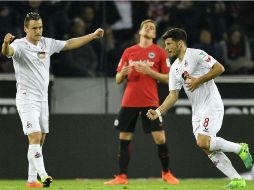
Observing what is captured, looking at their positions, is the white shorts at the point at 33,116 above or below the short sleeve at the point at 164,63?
below

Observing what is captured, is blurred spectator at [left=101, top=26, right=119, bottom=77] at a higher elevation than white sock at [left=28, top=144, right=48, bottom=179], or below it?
higher

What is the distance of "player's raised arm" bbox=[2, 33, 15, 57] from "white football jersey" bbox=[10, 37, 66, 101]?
8.8 inches

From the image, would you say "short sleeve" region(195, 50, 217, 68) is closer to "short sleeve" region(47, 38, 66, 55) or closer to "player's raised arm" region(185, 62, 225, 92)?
"player's raised arm" region(185, 62, 225, 92)

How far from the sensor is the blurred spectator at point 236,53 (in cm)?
1516

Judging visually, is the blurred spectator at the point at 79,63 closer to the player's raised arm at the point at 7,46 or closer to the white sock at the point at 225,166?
the player's raised arm at the point at 7,46

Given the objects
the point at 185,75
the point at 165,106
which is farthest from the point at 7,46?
the point at 185,75

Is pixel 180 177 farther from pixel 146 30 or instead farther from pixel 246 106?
pixel 146 30

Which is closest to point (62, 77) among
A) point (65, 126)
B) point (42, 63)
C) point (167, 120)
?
point (65, 126)

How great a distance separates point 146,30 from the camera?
41.5 ft

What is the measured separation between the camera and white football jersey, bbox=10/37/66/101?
36.2ft

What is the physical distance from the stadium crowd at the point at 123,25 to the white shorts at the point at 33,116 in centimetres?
340

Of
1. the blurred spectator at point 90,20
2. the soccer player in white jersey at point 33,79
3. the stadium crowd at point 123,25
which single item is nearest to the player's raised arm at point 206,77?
the soccer player in white jersey at point 33,79

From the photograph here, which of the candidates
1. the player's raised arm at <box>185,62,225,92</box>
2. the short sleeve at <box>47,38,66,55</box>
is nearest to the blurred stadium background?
the short sleeve at <box>47,38,66,55</box>

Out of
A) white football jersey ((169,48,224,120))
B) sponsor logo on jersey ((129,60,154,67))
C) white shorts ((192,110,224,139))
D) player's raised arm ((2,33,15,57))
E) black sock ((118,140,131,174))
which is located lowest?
black sock ((118,140,131,174))
